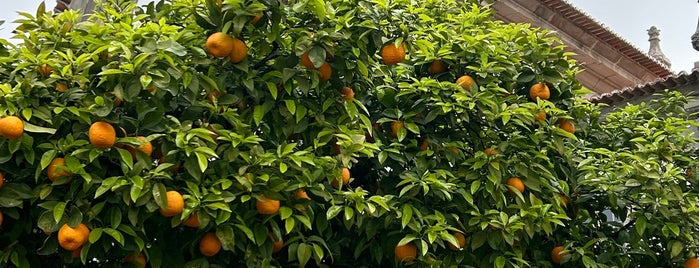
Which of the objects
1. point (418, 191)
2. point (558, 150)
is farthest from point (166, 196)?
point (558, 150)

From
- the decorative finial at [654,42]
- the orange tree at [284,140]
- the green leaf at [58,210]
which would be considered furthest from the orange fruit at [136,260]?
the decorative finial at [654,42]

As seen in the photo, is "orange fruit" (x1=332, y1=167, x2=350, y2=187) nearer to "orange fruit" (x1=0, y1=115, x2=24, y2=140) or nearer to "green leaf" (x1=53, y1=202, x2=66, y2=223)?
"green leaf" (x1=53, y1=202, x2=66, y2=223)

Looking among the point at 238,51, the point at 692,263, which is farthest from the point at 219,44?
the point at 692,263

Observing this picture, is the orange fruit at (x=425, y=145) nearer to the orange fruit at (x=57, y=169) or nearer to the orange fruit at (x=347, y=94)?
the orange fruit at (x=347, y=94)

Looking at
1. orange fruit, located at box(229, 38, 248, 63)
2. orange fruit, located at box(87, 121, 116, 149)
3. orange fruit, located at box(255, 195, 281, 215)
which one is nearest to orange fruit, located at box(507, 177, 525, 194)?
orange fruit, located at box(255, 195, 281, 215)

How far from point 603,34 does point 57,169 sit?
11.1m

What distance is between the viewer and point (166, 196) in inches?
129

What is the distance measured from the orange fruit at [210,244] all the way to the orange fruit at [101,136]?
555 millimetres

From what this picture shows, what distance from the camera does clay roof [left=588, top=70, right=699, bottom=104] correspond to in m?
9.32

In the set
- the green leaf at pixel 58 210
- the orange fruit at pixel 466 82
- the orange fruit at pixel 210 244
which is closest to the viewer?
the green leaf at pixel 58 210

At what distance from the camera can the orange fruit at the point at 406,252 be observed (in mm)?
3982

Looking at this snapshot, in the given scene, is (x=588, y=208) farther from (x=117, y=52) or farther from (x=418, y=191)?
(x=117, y=52)

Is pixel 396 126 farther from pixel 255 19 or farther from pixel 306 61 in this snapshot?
pixel 255 19

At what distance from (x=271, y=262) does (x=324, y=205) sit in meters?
0.38
